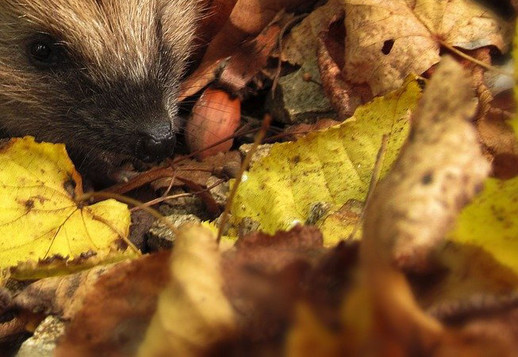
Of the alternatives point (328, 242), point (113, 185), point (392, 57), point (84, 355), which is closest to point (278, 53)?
point (392, 57)

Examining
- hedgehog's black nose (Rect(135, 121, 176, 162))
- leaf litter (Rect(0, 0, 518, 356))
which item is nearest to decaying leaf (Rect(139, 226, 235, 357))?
leaf litter (Rect(0, 0, 518, 356))

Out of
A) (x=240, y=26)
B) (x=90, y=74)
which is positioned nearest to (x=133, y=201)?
(x=90, y=74)

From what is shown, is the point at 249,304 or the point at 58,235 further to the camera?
the point at 58,235

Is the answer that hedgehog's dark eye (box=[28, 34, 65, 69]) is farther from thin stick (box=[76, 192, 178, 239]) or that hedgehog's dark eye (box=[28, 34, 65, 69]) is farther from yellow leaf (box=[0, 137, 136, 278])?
thin stick (box=[76, 192, 178, 239])

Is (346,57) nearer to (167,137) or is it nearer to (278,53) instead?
(278,53)

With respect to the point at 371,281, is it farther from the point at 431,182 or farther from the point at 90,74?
the point at 90,74
